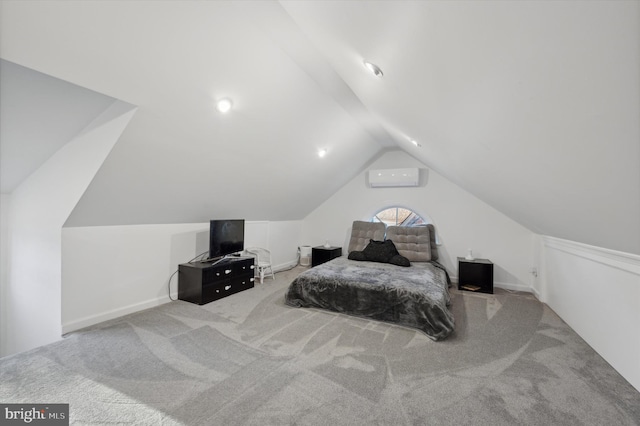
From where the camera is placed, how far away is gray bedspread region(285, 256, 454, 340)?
2.68 metres

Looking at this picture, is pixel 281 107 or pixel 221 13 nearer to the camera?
pixel 221 13

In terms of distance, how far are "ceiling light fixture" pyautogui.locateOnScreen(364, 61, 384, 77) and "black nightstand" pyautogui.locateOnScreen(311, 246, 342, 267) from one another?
389 cm

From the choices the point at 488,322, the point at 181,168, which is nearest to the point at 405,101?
the point at 181,168

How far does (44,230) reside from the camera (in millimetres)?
2744

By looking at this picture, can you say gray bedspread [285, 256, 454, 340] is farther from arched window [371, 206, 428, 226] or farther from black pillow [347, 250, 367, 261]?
arched window [371, 206, 428, 226]

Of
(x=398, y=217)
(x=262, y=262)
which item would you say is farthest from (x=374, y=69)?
(x=398, y=217)

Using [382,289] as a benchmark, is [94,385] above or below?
below

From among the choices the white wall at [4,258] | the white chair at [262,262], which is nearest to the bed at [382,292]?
the white chair at [262,262]

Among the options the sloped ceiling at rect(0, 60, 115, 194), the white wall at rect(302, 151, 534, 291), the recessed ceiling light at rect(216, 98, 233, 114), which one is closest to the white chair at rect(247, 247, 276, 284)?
the white wall at rect(302, 151, 534, 291)

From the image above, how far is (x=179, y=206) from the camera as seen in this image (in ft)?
10.9

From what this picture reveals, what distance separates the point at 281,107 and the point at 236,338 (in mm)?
2433

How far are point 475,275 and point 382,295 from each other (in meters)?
2.30

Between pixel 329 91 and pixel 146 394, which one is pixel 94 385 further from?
pixel 329 91

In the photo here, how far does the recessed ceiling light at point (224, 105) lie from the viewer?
241 cm
